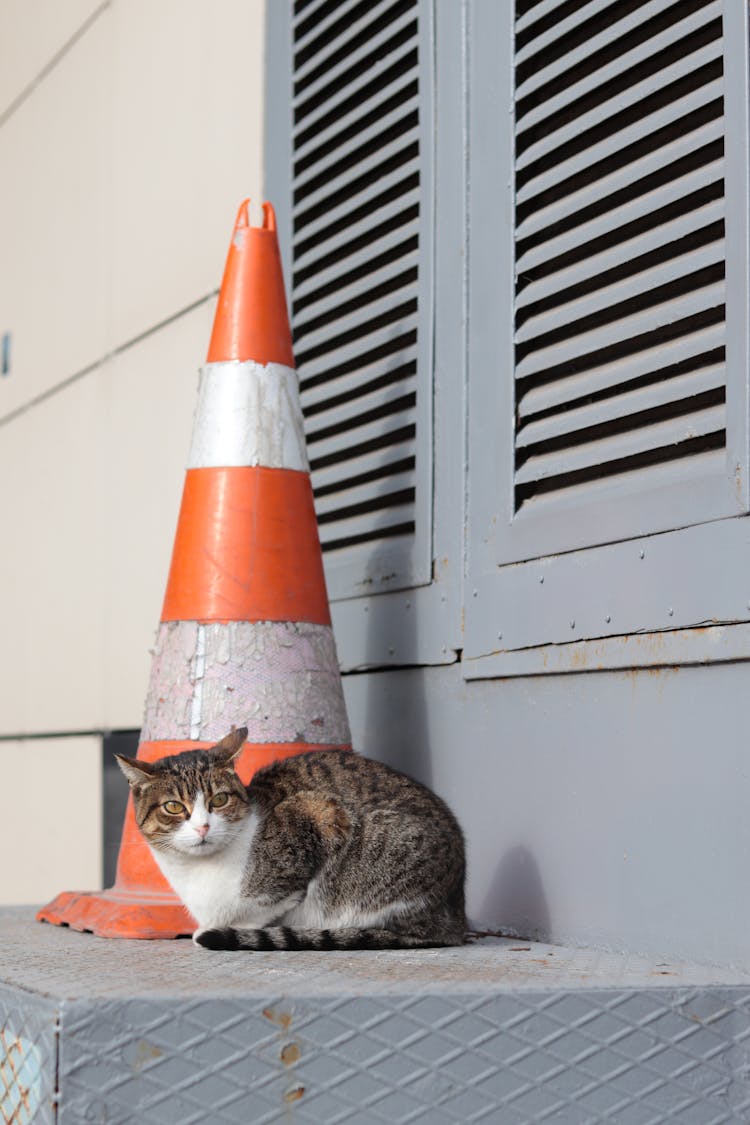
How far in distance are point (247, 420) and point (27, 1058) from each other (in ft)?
5.57

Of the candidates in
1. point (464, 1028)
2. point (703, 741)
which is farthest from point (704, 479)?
point (464, 1028)

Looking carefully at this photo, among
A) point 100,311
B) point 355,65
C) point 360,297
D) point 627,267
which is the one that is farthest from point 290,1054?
point 100,311

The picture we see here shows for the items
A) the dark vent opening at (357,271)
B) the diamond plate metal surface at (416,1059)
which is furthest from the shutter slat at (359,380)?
the diamond plate metal surface at (416,1059)

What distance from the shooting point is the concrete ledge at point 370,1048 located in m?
2.00

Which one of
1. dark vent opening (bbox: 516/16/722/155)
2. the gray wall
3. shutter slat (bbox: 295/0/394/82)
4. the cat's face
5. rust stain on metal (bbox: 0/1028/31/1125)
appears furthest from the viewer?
shutter slat (bbox: 295/0/394/82)

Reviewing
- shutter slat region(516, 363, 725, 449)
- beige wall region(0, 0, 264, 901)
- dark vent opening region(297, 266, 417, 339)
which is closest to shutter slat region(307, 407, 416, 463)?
dark vent opening region(297, 266, 417, 339)

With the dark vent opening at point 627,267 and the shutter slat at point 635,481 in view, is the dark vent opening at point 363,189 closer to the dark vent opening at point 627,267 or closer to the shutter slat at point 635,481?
the dark vent opening at point 627,267

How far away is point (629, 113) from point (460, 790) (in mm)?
1548

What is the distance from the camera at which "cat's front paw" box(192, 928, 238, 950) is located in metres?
2.70

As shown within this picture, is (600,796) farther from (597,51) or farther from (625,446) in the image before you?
(597,51)

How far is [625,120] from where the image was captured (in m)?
2.96

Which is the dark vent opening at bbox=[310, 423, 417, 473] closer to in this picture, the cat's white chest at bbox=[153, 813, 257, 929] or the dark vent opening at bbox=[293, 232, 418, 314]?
the dark vent opening at bbox=[293, 232, 418, 314]

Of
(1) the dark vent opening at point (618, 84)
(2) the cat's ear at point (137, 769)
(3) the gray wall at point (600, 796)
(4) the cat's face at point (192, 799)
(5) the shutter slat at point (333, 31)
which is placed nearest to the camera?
(3) the gray wall at point (600, 796)

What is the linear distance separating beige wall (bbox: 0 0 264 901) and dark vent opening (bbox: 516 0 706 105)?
1.51 meters
